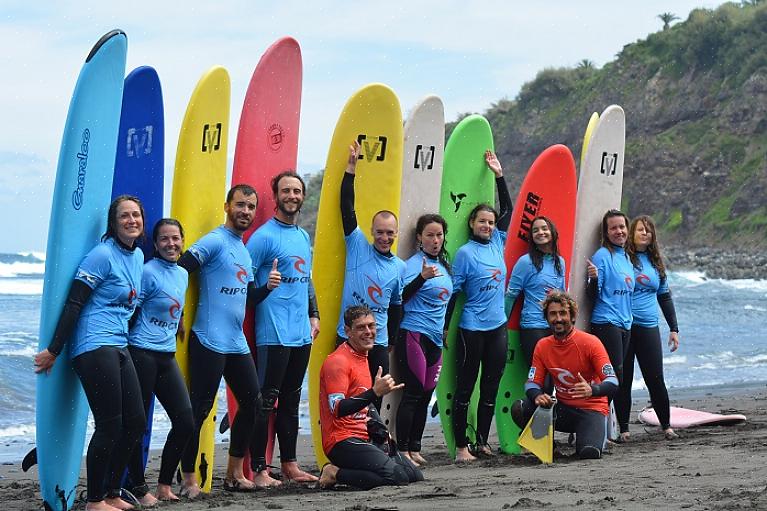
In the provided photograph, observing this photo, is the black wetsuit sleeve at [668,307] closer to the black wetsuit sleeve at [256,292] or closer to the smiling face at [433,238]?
the smiling face at [433,238]

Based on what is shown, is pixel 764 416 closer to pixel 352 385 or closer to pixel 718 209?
pixel 352 385

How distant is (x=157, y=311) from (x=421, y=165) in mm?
2320

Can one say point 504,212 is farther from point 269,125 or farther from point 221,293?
point 221,293

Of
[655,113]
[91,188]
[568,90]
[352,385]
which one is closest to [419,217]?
[352,385]

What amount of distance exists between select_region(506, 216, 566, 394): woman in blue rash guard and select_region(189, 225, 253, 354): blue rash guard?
1.93 meters

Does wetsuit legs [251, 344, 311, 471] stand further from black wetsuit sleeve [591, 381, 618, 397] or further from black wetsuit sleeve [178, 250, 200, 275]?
black wetsuit sleeve [591, 381, 618, 397]

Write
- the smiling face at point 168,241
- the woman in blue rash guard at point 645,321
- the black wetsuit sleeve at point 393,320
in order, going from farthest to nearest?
the woman in blue rash guard at point 645,321
the black wetsuit sleeve at point 393,320
the smiling face at point 168,241

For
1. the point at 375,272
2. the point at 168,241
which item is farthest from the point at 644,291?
the point at 168,241

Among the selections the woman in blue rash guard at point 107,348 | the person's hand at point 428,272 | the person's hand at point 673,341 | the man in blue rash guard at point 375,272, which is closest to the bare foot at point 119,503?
the woman in blue rash guard at point 107,348

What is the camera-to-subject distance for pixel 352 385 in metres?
5.18

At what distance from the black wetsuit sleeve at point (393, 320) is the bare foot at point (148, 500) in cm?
155

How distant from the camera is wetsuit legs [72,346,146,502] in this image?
449 cm

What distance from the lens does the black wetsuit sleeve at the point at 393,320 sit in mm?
5891

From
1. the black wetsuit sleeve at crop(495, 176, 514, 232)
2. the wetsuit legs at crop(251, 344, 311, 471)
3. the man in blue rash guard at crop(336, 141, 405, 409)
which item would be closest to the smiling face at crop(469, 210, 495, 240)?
the black wetsuit sleeve at crop(495, 176, 514, 232)
